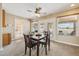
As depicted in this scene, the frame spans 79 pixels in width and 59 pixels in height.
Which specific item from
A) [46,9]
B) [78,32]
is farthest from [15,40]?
[78,32]

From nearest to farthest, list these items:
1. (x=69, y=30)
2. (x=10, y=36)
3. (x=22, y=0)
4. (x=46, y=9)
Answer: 1. (x=22, y=0)
2. (x=10, y=36)
3. (x=46, y=9)
4. (x=69, y=30)

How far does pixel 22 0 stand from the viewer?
298cm

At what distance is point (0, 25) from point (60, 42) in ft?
7.48

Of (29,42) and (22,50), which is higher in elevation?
(29,42)

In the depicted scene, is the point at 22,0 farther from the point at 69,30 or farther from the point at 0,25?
the point at 69,30

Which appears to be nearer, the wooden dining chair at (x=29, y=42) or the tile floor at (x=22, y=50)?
the tile floor at (x=22, y=50)

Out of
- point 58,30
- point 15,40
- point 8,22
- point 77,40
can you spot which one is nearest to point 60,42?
point 58,30

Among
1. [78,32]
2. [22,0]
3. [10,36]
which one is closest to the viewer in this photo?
[22,0]

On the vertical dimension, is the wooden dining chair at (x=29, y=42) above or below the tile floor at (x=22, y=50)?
above

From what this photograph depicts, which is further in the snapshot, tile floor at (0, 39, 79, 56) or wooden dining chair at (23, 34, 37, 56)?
wooden dining chair at (23, 34, 37, 56)

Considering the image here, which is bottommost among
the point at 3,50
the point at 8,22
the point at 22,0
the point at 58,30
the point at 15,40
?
the point at 3,50

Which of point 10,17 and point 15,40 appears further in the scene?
point 15,40

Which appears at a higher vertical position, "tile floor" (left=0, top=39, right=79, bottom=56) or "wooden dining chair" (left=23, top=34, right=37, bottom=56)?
"wooden dining chair" (left=23, top=34, right=37, bottom=56)

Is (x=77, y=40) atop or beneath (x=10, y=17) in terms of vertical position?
beneath
